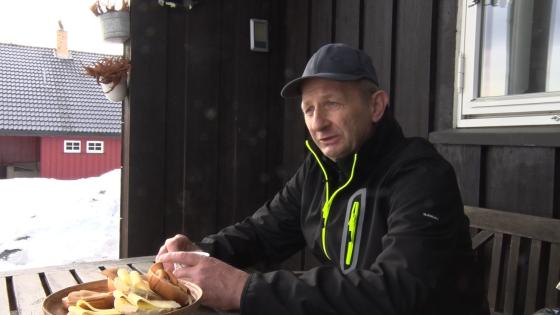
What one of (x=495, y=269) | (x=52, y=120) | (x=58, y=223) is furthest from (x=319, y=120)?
(x=52, y=120)

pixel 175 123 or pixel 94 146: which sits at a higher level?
pixel 175 123

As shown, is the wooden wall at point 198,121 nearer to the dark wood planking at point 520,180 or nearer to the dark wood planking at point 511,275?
the dark wood planking at point 520,180

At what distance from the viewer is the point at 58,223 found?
265 inches

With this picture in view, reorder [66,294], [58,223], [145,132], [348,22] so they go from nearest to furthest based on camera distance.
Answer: [66,294] < [348,22] < [145,132] < [58,223]

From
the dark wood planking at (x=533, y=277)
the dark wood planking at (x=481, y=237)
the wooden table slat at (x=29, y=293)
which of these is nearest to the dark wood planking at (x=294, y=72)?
the dark wood planking at (x=481, y=237)

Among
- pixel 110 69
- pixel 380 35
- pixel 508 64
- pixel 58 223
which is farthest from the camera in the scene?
pixel 58 223

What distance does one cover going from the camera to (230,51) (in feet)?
11.1

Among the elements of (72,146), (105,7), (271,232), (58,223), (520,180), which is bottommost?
(58,223)

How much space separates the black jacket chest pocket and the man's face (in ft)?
0.51

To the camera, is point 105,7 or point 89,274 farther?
point 105,7

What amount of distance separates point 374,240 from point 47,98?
2014 centimetres

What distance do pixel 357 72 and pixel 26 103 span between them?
20.4 m

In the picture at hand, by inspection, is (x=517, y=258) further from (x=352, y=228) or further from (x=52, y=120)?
(x=52, y=120)

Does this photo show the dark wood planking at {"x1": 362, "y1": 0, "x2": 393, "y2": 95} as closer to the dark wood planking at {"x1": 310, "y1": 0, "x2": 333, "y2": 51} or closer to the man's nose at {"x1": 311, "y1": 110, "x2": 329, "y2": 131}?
the dark wood planking at {"x1": 310, "y1": 0, "x2": 333, "y2": 51}
